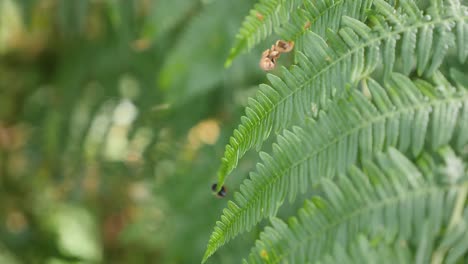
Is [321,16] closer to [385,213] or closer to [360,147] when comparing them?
[360,147]

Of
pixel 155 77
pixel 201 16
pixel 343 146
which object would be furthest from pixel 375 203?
pixel 155 77

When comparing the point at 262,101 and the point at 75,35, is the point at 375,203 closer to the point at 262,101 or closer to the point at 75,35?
the point at 262,101

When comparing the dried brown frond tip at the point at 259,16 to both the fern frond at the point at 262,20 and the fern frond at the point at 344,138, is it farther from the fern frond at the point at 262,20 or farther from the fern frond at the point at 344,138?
the fern frond at the point at 344,138

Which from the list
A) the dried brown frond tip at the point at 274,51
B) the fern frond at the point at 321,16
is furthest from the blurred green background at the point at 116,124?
A: the fern frond at the point at 321,16

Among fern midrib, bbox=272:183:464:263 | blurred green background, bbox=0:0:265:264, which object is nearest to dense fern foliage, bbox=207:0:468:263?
fern midrib, bbox=272:183:464:263

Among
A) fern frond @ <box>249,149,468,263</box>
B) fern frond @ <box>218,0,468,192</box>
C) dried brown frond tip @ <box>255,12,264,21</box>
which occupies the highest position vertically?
dried brown frond tip @ <box>255,12,264,21</box>

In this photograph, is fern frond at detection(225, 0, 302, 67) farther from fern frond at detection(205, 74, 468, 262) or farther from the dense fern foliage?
fern frond at detection(205, 74, 468, 262)

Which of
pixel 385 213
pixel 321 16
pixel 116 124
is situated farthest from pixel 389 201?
pixel 116 124
